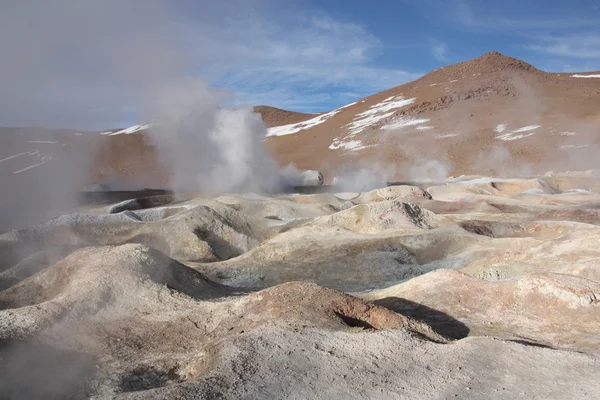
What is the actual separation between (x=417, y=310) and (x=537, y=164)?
43103mm

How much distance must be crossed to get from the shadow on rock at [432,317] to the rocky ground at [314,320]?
0.04m

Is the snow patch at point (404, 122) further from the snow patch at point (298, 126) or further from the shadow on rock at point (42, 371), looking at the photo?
the shadow on rock at point (42, 371)

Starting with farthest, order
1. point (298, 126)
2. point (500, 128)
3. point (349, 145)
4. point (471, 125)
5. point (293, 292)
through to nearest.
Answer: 1. point (298, 126)
2. point (349, 145)
3. point (471, 125)
4. point (500, 128)
5. point (293, 292)

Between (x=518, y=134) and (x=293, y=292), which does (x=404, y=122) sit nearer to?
(x=518, y=134)

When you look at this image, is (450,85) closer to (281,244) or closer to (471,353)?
(281,244)

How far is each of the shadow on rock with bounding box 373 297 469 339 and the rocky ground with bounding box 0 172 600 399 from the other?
43mm

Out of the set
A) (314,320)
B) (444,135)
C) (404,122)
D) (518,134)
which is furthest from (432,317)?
(404,122)

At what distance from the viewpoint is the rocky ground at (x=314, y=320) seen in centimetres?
692

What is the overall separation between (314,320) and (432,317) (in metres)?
3.26

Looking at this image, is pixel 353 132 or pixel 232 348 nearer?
pixel 232 348

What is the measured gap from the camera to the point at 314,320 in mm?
8562

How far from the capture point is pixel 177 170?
126 ft

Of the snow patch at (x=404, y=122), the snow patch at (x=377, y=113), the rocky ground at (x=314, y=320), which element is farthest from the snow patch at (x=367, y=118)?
the rocky ground at (x=314, y=320)

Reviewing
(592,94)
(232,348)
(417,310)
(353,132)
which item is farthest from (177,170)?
(592,94)
